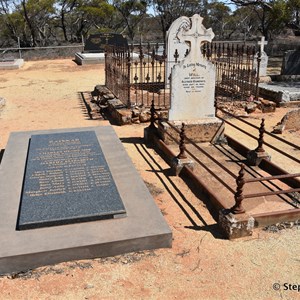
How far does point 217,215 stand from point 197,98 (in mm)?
3321

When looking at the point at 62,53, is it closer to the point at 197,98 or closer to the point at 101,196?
the point at 197,98

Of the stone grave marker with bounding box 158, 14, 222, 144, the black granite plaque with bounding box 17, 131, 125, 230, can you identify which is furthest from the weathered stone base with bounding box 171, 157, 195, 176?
the black granite plaque with bounding box 17, 131, 125, 230

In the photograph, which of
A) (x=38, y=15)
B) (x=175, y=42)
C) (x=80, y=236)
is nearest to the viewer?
(x=80, y=236)

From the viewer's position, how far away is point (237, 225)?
13.8ft

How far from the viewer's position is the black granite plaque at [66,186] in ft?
13.3

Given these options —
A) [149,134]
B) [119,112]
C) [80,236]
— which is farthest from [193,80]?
[80,236]

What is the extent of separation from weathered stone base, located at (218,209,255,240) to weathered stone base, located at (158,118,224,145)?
3.38 meters

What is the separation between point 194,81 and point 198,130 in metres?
0.99

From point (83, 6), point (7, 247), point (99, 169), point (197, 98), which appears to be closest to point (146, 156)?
point (197, 98)

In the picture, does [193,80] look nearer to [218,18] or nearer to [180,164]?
[180,164]

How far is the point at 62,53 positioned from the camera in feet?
91.3

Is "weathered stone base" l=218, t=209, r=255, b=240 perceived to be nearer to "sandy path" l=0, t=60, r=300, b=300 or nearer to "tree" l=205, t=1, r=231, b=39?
"sandy path" l=0, t=60, r=300, b=300

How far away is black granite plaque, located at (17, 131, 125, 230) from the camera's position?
4.06 metres

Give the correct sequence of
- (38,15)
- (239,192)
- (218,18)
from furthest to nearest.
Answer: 1. (218,18)
2. (38,15)
3. (239,192)
